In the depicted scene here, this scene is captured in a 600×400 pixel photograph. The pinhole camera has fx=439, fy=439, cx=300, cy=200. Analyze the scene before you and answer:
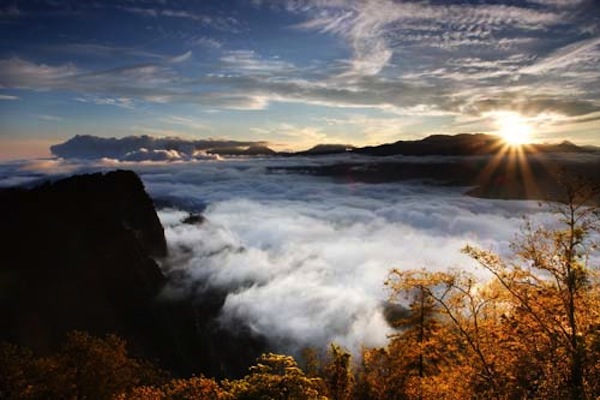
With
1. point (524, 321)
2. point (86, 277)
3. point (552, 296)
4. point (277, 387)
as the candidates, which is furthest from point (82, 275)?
point (552, 296)

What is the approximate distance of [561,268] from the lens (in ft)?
56.9

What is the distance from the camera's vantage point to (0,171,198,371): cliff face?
69.4m

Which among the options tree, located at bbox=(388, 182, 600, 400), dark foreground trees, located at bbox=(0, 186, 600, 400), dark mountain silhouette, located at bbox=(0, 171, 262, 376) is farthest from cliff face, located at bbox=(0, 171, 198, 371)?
tree, located at bbox=(388, 182, 600, 400)

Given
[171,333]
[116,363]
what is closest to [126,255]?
[171,333]

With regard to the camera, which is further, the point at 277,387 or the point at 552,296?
the point at 552,296

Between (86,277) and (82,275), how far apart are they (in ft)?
3.34

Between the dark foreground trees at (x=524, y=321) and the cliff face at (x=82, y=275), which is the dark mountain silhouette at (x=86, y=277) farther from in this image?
the dark foreground trees at (x=524, y=321)

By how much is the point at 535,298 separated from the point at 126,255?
8802 cm

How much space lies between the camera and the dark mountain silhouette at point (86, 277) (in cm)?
6962

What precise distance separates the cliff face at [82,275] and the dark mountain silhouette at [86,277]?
0.16 m

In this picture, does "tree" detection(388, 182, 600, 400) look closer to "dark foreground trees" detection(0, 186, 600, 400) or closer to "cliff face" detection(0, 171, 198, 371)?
"dark foreground trees" detection(0, 186, 600, 400)

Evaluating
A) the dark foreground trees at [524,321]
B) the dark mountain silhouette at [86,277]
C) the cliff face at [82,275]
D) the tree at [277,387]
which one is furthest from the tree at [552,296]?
the cliff face at [82,275]

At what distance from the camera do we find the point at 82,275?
80.6 m

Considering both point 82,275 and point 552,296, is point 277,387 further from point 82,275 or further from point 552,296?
point 82,275
